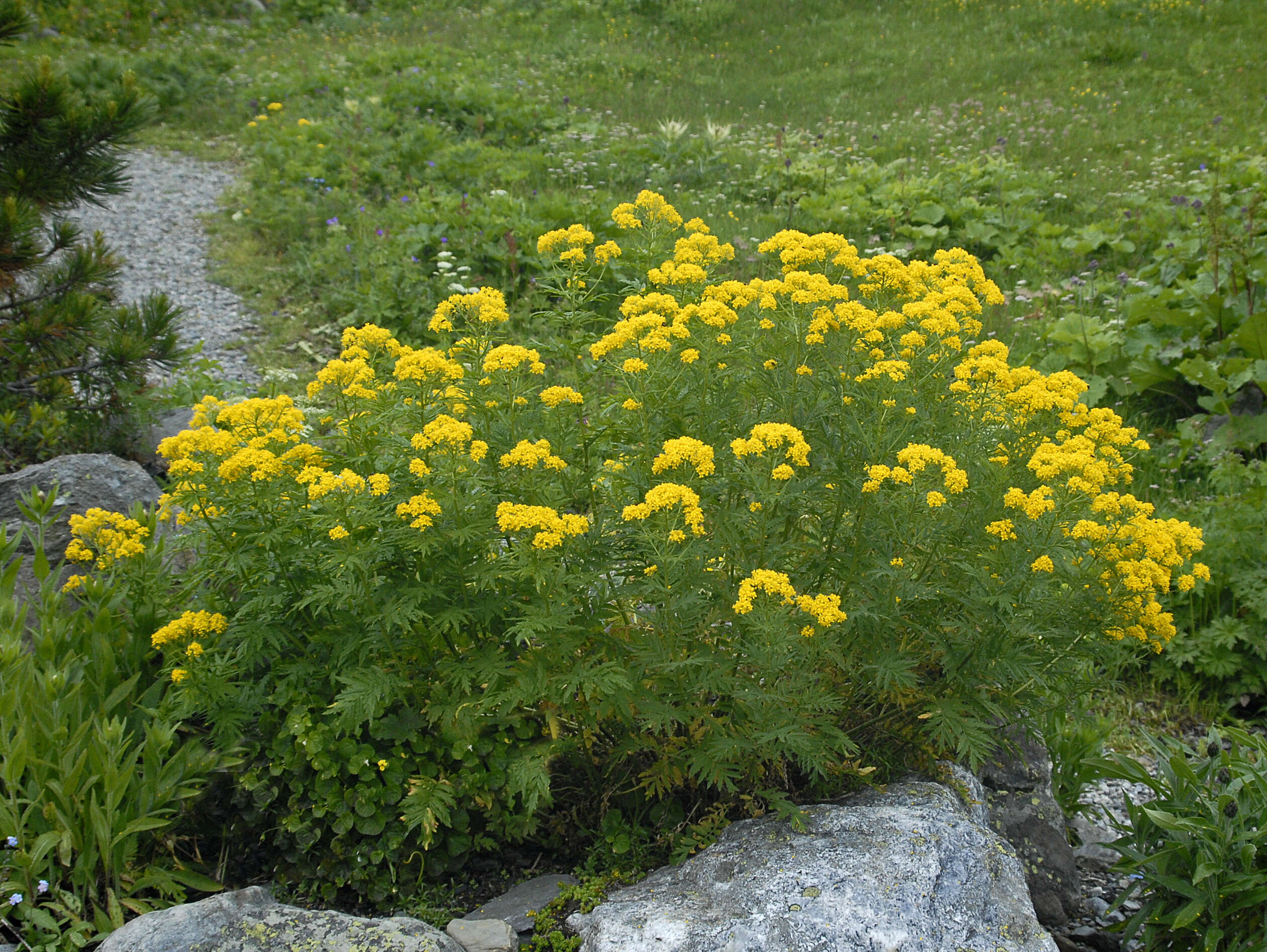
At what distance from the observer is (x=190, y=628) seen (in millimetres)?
2904

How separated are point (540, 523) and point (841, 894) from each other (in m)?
1.31

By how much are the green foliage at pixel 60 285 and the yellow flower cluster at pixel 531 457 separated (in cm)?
296

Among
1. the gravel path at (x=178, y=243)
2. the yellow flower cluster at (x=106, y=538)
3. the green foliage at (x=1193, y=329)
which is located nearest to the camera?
the yellow flower cluster at (x=106, y=538)

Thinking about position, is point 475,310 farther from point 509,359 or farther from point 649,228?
point 649,228

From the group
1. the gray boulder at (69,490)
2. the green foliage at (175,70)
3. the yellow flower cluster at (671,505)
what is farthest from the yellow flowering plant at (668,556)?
the green foliage at (175,70)

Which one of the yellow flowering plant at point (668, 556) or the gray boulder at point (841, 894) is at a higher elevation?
the yellow flowering plant at point (668, 556)

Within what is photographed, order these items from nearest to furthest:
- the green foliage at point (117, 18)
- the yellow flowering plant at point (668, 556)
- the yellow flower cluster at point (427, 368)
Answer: the yellow flowering plant at point (668, 556) → the yellow flower cluster at point (427, 368) → the green foliage at point (117, 18)

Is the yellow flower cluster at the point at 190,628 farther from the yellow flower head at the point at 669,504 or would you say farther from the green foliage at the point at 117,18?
the green foliage at the point at 117,18

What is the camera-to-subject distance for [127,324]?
4.72 m

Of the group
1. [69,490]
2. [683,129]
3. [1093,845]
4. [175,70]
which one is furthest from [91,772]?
[175,70]

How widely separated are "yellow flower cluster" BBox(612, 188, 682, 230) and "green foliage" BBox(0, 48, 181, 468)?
2.70m

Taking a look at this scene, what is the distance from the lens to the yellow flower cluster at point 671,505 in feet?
7.85

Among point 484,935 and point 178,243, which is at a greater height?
point 178,243

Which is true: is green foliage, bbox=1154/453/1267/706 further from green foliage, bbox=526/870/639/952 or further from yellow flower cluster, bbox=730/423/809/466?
green foliage, bbox=526/870/639/952
